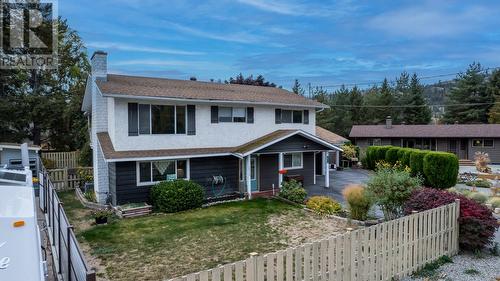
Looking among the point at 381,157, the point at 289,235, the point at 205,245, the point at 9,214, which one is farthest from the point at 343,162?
the point at 9,214

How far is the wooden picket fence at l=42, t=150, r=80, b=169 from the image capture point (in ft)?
76.7

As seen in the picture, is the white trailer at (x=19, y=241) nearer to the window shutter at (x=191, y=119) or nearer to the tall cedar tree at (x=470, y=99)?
the window shutter at (x=191, y=119)

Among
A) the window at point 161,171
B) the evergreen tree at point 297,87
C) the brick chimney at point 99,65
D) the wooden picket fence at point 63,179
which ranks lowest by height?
the wooden picket fence at point 63,179

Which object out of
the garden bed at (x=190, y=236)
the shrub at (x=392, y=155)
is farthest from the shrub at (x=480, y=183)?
the garden bed at (x=190, y=236)

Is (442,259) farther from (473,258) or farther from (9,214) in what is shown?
(9,214)

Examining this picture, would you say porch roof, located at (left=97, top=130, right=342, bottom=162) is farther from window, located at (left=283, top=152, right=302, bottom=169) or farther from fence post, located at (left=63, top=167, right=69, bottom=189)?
fence post, located at (left=63, top=167, right=69, bottom=189)

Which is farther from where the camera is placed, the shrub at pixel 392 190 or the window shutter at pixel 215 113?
the window shutter at pixel 215 113

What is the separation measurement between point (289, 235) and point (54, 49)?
2817 centimetres

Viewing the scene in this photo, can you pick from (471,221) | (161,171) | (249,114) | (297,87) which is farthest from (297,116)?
(297,87)

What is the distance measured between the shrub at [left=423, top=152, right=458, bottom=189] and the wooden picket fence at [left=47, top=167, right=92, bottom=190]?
21098 millimetres

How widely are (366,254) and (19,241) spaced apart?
5.56m

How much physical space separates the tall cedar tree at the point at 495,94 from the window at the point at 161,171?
4584 cm

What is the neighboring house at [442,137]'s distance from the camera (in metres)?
34.8

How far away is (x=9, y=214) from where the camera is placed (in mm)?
4465
